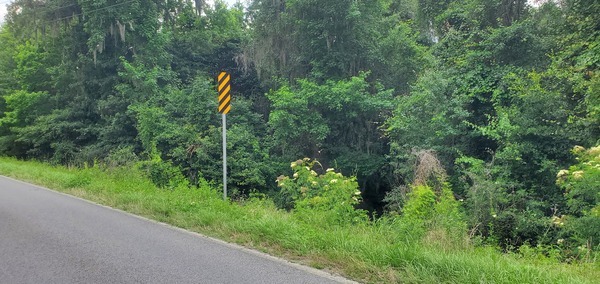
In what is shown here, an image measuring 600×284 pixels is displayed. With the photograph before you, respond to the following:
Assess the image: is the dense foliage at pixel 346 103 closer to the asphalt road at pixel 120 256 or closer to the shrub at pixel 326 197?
the shrub at pixel 326 197

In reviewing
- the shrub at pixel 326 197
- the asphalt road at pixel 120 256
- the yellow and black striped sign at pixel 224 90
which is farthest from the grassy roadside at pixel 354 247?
the yellow and black striped sign at pixel 224 90

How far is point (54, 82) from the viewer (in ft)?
75.9

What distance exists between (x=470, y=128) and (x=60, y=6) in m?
20.9

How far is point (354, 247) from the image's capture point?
448cm

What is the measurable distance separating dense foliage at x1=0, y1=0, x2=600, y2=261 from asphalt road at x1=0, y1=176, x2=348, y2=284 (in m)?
2.21

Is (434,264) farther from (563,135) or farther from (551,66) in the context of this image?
(551,66)

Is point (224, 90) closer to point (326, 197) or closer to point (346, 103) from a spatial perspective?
point (326, 197)

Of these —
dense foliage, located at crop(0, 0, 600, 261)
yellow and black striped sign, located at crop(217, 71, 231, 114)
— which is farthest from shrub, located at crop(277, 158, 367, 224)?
yellow and black striped sign, located at crop(217, 71, 231, 114)

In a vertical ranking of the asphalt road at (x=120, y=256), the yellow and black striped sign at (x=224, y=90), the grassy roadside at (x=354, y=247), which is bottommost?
the asphalt road at (x=120, y=256)

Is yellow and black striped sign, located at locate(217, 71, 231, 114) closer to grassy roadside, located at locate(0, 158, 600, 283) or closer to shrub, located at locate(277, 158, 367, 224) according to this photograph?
grassy roadside, located at locate(0, 158, 600, 283)

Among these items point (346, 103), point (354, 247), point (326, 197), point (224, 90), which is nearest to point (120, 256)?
point (354, 247)

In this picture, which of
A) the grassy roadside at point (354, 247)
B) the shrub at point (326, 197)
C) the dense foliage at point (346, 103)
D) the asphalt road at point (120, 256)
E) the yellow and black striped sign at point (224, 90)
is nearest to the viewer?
the grassy roadside at point (354, 247)

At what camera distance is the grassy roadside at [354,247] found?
11.9 ft

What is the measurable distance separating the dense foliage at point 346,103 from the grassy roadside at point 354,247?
1.06m
